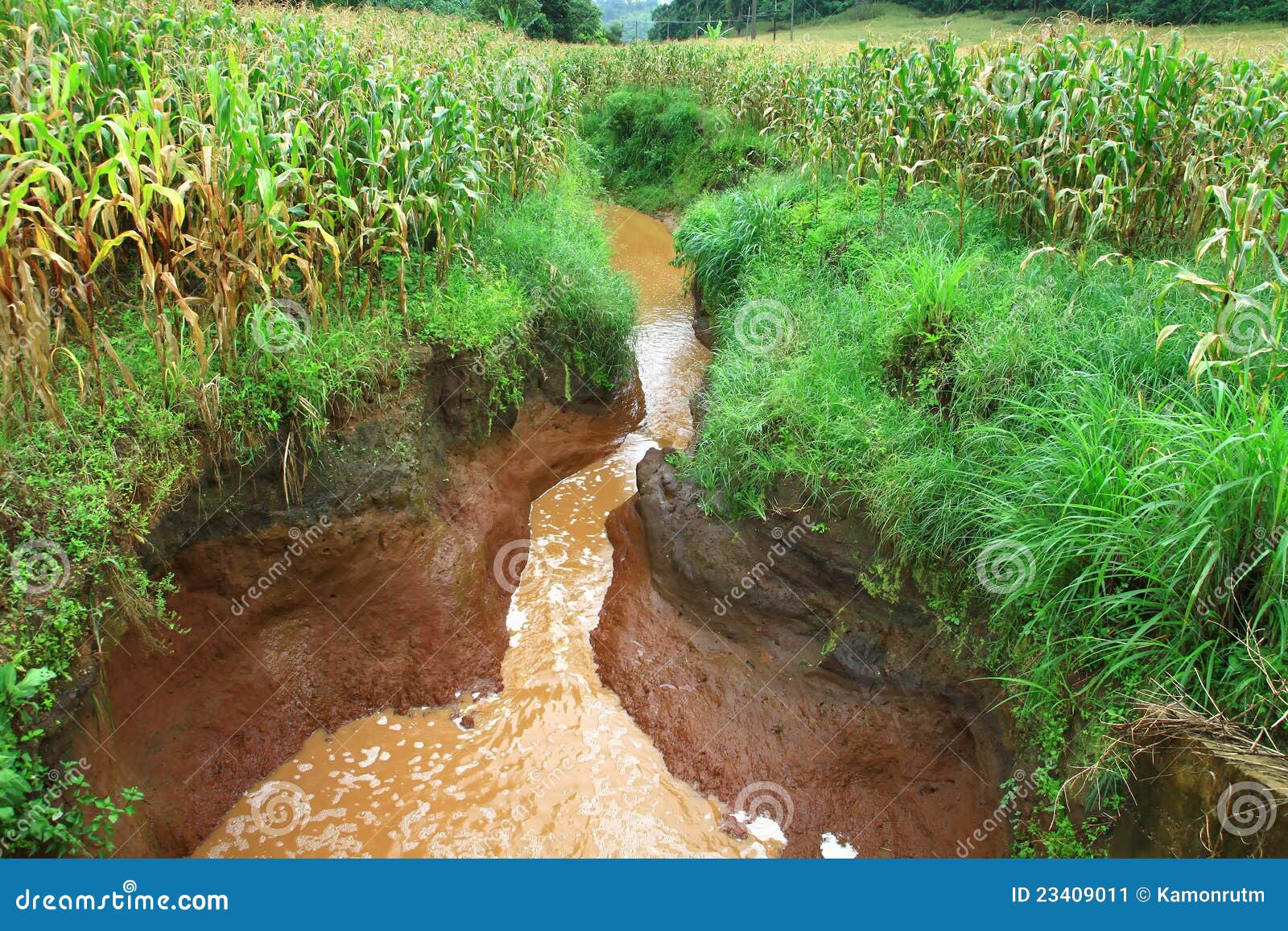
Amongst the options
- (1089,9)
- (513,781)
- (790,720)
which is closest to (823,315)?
(790,720)

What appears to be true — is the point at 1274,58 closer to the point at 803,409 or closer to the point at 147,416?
the point at 803,409

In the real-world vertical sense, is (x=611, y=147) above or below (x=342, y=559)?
above

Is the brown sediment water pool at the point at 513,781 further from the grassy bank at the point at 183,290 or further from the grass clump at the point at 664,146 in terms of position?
the grass clump at the point at 664,146

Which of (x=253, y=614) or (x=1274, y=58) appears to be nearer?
(x=253, y=614)

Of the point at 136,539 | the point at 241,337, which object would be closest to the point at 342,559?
the point at 136,539

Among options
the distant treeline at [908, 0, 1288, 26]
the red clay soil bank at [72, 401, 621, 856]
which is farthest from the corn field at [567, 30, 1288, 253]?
the distant treeline at [908, 0, 1288, 26]

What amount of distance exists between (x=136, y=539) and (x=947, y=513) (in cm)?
341

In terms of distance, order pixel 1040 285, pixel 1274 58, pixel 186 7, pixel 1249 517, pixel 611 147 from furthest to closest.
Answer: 1. pixel 611 147
2. pixel 186 7
3. pixel 1274 58
4. pixel 1040 285
5. pixel 1249 517

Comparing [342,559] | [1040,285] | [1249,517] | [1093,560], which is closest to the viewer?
[1249,517]

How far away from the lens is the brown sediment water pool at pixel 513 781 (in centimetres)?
328

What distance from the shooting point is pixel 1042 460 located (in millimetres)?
3092

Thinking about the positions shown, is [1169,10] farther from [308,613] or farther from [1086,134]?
[308,613]

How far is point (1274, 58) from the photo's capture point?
5711mm

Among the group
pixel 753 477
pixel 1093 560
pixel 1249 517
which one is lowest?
pixel 753 477
